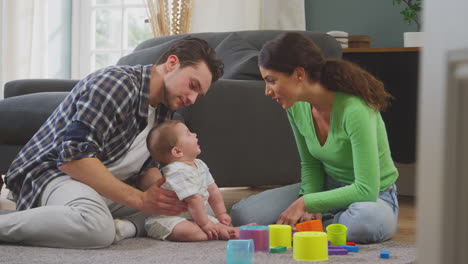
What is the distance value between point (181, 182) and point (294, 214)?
36cm

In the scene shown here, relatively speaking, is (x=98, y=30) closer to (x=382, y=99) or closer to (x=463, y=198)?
(x=382, y=99)

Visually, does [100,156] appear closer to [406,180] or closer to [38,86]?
[38,86]

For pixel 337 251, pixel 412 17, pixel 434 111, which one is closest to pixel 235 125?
pixel 337 251

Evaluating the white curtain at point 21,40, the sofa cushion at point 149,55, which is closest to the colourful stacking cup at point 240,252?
the sofa cushion at point 149,55

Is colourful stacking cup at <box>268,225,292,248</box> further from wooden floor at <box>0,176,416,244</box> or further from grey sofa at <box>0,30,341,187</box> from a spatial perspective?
grey sofa at <box>0,30,341,187</box>

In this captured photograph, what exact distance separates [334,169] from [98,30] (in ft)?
10.5

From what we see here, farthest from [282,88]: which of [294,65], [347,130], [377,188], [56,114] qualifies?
[56,114]

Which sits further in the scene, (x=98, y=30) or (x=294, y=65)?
(x=98, y=30)

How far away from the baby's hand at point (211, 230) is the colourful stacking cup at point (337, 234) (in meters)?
0.33

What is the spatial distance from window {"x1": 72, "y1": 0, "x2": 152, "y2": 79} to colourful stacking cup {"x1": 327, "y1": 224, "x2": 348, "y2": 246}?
319 cm

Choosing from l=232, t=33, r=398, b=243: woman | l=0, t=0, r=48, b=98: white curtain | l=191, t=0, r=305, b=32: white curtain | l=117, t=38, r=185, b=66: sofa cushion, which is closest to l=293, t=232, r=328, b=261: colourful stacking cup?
l=232, t=33, r=398, b=243: woman

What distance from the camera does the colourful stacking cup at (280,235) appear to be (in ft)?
5.99

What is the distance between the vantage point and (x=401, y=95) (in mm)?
3395

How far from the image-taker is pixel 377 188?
1941mm
